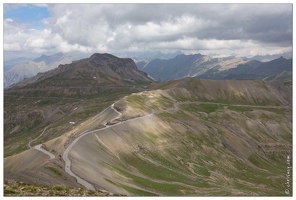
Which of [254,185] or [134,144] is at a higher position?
[134,144]

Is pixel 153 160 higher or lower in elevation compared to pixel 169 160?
higher

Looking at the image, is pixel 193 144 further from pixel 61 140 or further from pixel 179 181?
pixel 61 140

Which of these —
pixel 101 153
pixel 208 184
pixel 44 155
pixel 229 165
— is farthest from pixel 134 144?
pixel 229 165

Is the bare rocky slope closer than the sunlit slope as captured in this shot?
Yes

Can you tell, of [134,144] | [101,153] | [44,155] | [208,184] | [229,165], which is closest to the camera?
[44,155]

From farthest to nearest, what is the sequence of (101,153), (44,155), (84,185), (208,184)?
(208,184), (101,153), (44,155), (84,185)

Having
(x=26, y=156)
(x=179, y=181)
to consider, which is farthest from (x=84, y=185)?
(x=179, y=181)

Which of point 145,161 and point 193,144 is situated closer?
point 145,161

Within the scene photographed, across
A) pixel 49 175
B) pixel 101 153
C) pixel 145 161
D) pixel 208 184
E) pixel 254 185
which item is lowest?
pixel 254 185

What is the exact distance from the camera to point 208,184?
376 feet

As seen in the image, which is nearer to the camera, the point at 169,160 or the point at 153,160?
the point at 153,160

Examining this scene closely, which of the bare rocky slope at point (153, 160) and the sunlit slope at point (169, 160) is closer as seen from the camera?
the bare rocky slope at point (153, 160)

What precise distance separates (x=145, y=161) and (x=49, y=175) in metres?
57.3

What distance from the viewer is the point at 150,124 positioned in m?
158
